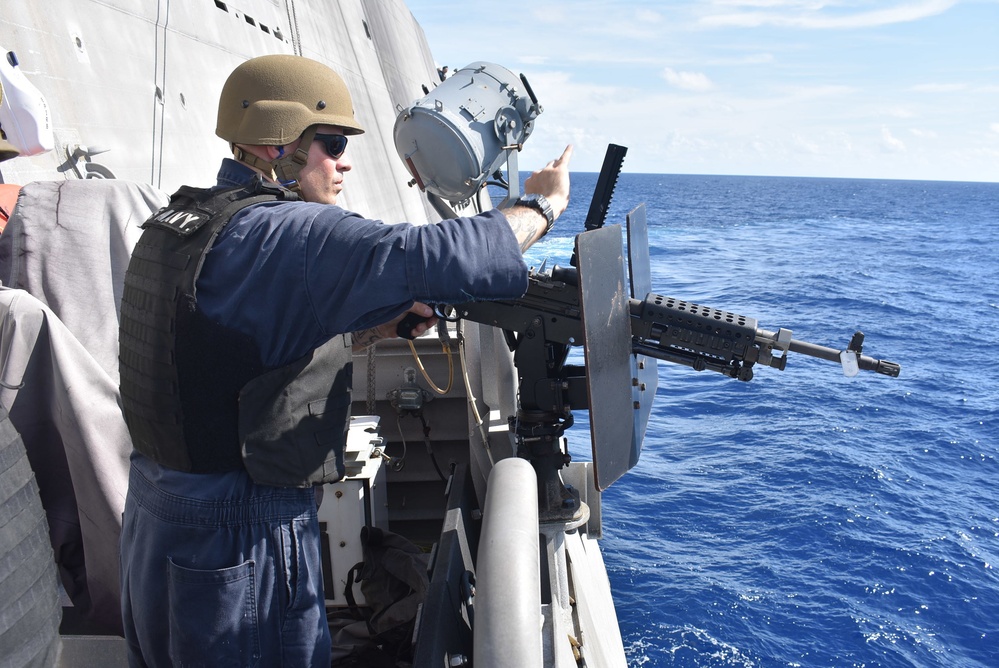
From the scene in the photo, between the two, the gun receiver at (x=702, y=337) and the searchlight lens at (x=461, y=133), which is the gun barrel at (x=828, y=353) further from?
the searchlight lens at (x=461, y=133)

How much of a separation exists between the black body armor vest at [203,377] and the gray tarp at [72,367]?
19.9 inches

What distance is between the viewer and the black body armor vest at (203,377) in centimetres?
171

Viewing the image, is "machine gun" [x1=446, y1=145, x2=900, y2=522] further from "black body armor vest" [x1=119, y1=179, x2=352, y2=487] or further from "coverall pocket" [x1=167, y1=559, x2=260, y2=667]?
"coverall pocket" [x1=167, y1=559, x2=260, y2=667]

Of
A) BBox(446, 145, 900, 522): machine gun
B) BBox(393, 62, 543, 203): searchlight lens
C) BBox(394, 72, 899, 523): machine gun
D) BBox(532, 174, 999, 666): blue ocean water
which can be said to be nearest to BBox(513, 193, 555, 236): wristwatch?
BBox(394, 72, 899, 523): machine gun

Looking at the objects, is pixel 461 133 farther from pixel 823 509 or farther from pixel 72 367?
pixel 823 509

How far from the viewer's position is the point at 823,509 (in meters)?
8.70

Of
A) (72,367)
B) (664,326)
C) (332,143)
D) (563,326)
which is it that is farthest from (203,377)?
(664,326)

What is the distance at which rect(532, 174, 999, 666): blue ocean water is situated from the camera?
21.6ft

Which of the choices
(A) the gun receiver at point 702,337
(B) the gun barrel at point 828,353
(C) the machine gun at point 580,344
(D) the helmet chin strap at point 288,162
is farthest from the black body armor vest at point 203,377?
(B) the gun barrel at point 828,353

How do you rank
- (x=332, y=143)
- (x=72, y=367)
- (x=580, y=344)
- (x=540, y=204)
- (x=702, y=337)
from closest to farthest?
(x=540, y=204) < (x=332, y=143) < (x=72, y=367) < (x=580, y=344) < (x=702, y=337)

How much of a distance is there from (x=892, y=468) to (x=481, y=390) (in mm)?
7581

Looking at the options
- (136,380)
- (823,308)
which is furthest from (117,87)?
(823,308)

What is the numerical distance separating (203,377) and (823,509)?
27.1 feet

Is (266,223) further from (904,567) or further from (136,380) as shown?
(904,567)
